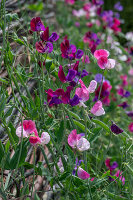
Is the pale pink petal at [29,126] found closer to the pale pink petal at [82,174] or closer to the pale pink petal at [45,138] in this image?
the pale pink petal at [45,138]

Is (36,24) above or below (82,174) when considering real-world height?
above

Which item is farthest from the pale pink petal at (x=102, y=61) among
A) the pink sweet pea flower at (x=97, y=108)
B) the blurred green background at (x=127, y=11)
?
the blurred green background at (x=127, y=11)

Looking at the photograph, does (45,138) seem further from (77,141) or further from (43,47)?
(43,47)

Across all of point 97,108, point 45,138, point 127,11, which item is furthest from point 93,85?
point 127,11

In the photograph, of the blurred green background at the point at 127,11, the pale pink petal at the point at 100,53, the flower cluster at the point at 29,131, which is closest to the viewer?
the flower cluster at the point at 29,131

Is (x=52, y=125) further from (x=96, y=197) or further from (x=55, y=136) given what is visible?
(x=96, y=197)

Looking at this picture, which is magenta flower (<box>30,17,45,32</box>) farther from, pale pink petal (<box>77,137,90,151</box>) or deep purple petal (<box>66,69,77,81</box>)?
pale pink petal (<box>77,137,90,151</box>)

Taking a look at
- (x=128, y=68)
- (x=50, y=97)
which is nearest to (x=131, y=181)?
(x=50, y=97)

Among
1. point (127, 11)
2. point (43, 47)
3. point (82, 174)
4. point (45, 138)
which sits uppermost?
point (43, 47)

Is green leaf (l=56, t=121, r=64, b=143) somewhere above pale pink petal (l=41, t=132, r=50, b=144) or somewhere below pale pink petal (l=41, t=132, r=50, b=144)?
below

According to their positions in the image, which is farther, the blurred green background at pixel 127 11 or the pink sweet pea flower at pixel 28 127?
the blurred green background at pixel 127 11

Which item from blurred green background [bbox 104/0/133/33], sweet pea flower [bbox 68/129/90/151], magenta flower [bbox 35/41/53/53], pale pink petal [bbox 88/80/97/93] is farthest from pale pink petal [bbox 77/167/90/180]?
blurred green background [bbox 104/0/133/33]

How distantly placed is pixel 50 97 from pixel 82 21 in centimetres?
220

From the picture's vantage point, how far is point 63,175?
78 centimetres
